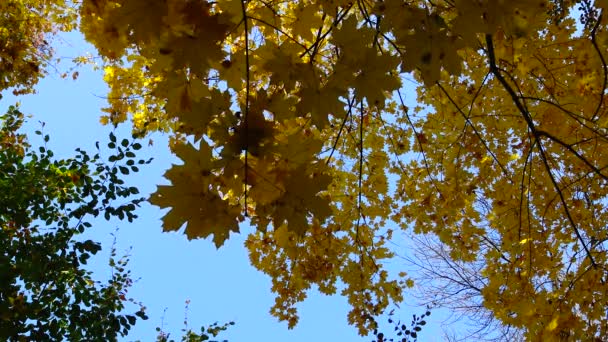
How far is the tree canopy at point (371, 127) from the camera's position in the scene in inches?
48.1

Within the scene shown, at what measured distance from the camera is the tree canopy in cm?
122

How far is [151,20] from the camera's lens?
3.75ft

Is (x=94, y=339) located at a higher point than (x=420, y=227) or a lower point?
lower

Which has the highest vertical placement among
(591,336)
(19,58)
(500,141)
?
(19,58)

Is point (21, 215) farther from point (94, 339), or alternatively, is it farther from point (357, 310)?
point (357, 310)

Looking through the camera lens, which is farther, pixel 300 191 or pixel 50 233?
pixel 50 233

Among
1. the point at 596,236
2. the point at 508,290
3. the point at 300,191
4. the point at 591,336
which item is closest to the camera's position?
the point at 300,191

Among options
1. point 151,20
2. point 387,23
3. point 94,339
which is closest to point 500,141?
point 387,23

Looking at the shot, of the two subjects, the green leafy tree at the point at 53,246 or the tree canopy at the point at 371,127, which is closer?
the tree canopy at the point at 371,127

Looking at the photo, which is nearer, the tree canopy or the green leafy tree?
the tree canopy

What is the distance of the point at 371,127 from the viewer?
4215mm

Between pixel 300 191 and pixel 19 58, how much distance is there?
17.0 feet

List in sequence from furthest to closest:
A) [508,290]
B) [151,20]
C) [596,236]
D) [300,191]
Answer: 1. [596,236]
2. [508,290]
3. [300,191]
4. [151,20]

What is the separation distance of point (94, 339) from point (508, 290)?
9.75 feet
